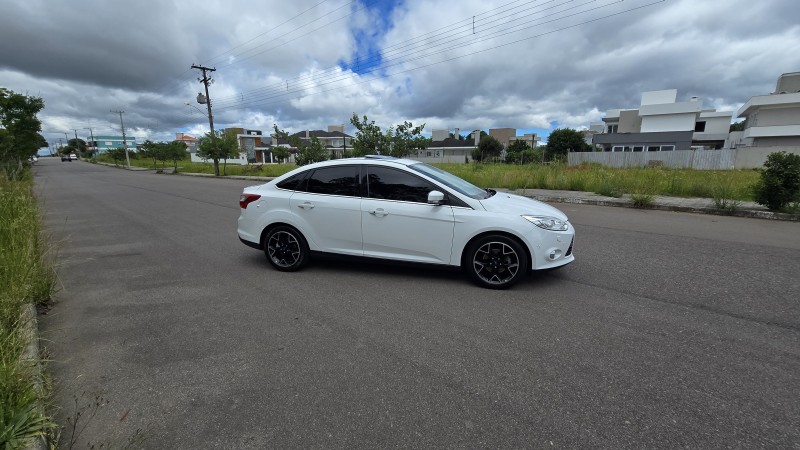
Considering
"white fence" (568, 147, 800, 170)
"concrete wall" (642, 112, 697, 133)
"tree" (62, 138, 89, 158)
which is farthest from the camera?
"tree" (62, 138, 89, 158)

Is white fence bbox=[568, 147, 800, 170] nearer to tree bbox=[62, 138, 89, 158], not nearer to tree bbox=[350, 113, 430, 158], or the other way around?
tree bbox=[350, 113, 430, 158]

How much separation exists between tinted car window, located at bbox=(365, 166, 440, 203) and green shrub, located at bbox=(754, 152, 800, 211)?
380 inches

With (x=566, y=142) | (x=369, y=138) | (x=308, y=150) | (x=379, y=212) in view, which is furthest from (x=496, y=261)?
(x=566, y=142)

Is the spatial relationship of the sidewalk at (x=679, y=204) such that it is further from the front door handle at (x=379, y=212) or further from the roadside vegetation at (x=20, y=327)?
the roadside vegetation at (x=20, y=327)

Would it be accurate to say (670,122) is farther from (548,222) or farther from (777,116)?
(548,222)

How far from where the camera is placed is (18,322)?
9.98 feet

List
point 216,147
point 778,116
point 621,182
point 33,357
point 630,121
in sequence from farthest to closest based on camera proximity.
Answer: point 630,121 → point 778,116 → point 216,147 → point 621,182 → point 33,357

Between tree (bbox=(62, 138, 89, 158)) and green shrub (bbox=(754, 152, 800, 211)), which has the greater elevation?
tree (bbox=(62, 138, 89, 158))

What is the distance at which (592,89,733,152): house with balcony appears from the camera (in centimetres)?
4528

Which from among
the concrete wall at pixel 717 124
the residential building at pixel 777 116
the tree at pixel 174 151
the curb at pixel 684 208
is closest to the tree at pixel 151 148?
the tree at pixel 174 151

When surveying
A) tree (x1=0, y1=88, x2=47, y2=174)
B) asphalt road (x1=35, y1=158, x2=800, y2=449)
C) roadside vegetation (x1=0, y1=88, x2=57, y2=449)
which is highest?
tree (x1=0, y1=88, x2=47, y2=174)

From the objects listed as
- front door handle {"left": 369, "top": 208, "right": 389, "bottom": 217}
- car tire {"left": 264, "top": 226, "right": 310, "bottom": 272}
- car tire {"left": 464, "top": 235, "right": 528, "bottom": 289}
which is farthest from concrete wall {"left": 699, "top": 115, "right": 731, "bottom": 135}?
car tire {"left": 264, "top": 226, "right": 310, "bottom": 272}

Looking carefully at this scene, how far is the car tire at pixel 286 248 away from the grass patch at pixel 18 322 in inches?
96.6

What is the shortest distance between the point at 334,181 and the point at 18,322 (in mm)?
3317
